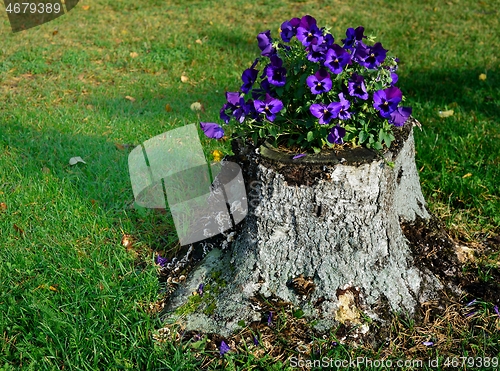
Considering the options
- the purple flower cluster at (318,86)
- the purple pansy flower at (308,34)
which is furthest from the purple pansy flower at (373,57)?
the purple pansy flower at (308,34)

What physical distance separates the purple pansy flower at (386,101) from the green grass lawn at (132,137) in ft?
3.26

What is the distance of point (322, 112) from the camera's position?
2.16 m

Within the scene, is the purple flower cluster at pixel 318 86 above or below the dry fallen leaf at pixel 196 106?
above

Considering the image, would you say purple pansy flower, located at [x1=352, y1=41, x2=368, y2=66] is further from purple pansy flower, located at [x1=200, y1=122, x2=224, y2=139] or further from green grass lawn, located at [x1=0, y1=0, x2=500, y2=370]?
green grass lawn, located at [x1=0, y1=0, x2=500, y2=370]

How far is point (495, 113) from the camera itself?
470 cm

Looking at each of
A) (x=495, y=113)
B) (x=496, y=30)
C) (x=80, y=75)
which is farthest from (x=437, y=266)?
(x=496, y=30)

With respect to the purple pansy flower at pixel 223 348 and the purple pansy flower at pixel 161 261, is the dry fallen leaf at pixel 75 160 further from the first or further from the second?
the purple pansy flower at pixel 223 348

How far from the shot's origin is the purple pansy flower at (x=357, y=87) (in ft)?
7.12

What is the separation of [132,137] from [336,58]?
8.33ft

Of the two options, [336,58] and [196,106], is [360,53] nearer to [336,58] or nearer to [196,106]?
[336,58]

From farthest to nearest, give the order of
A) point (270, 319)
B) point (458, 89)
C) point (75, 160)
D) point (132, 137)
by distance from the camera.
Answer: point (458, 89) < point (132, 137) < point (75, 160) < point (270, 319)

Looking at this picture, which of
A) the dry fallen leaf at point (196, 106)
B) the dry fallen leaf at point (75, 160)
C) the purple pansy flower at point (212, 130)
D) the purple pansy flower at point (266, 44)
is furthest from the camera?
the dry fallen leaf at point (196, 106)

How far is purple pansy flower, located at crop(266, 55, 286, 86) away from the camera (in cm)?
222

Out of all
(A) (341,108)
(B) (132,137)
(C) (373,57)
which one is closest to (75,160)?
(B) (132,137)
